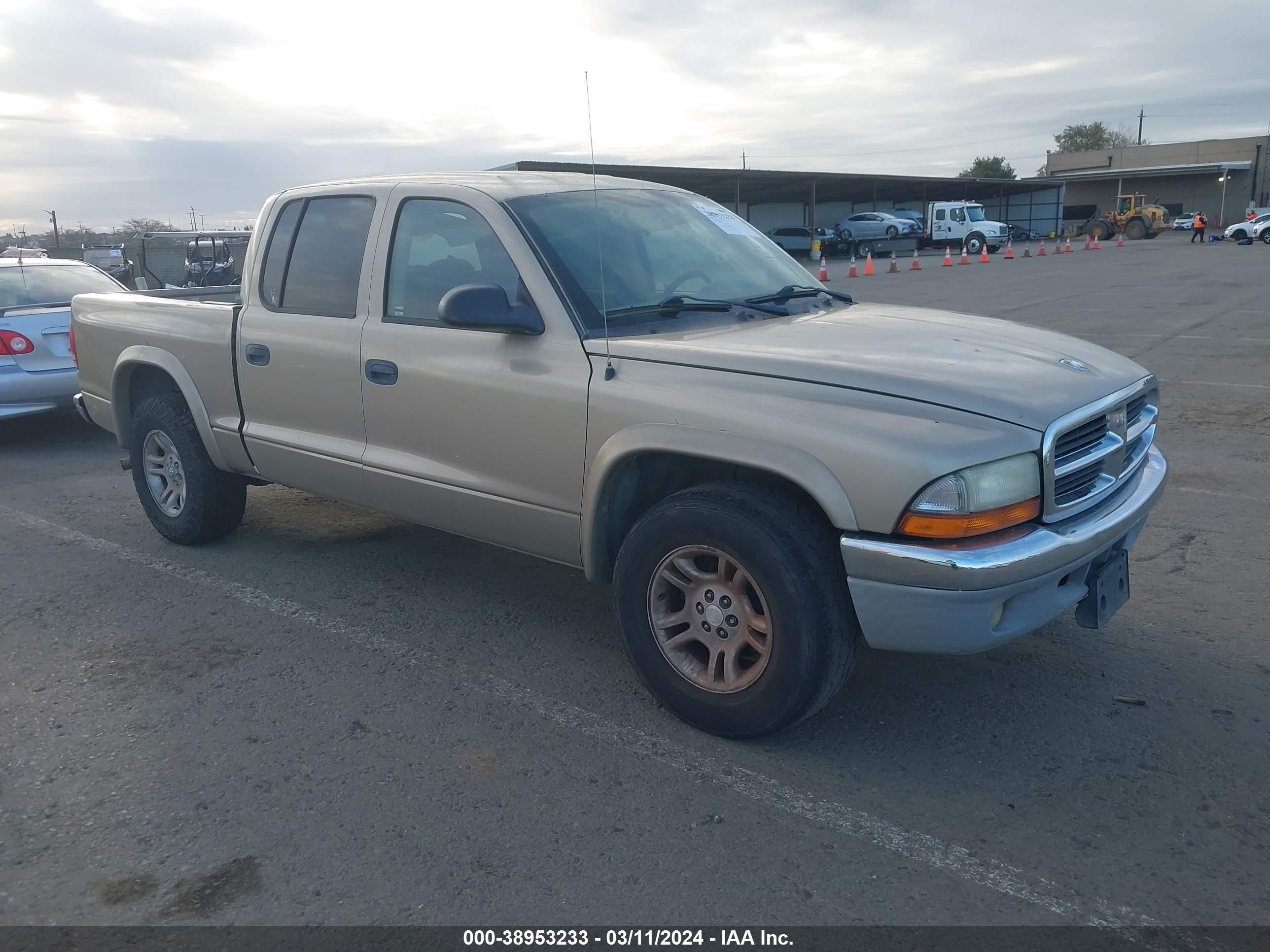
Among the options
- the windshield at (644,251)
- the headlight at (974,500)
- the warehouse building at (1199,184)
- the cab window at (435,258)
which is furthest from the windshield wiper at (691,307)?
the warehouse building at (1199,184)

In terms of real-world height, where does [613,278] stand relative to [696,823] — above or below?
above

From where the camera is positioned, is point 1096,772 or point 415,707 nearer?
point 1096,772

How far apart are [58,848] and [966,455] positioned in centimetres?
283

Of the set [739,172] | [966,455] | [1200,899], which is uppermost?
[739,172]

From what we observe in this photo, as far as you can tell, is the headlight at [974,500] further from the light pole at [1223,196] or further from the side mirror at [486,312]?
the light pole at [1223,196]

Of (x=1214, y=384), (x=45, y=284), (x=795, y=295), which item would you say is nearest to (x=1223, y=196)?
(x=1214, y=384)

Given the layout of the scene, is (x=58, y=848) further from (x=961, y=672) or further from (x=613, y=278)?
(x=961, y=672)

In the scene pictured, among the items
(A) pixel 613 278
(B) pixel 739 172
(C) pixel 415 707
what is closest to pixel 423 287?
(A) pixel 613 278

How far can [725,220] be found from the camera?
15.6 feet

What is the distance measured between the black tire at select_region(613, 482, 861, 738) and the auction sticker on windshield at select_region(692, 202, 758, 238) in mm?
1712

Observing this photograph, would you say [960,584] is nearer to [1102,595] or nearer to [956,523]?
[956,523]

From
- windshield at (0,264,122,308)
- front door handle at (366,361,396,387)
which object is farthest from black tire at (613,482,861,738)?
windshield at (0,264,122,308)

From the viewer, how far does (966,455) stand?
2.92m

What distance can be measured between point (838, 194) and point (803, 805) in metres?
56.9
